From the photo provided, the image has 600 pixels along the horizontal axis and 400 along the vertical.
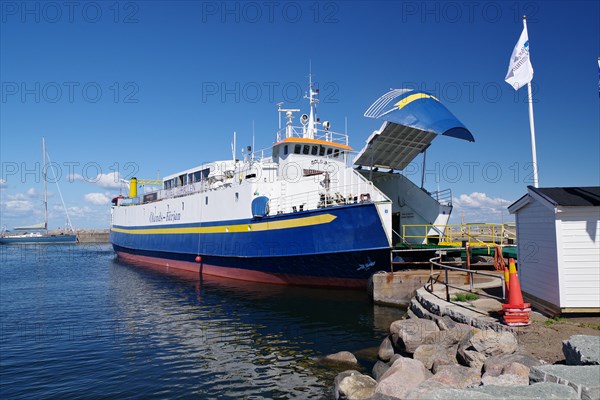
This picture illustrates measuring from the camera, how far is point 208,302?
16.2 meters

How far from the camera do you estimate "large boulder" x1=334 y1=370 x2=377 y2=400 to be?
21.9 ft

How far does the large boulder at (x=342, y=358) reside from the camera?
8.98 m

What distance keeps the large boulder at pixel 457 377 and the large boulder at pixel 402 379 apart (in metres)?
0.33

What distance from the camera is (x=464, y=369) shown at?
666cm

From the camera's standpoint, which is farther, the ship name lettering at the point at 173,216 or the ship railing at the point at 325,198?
the ship name lettering at the point at 173,216

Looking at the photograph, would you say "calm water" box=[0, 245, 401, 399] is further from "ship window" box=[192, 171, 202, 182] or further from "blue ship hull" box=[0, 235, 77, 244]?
"blue ship hull" box=[0, 235, 77, 244]

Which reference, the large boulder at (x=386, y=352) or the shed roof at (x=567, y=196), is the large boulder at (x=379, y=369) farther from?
the shed roof at (x=567, y=196)

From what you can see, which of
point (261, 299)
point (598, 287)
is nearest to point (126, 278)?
point (261, 299)

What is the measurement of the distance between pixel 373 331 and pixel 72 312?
11.2 m

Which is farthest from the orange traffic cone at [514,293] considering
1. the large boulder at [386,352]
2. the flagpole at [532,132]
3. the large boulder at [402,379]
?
the flagpole at [532,132]

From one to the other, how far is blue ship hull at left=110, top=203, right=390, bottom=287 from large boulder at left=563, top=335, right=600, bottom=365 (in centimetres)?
926

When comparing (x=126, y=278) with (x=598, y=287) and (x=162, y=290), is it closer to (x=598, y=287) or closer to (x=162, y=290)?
(x=162, y=290)

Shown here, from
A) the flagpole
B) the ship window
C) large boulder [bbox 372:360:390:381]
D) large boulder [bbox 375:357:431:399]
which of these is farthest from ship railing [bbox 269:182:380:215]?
the ship window

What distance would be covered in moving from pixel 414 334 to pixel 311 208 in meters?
9.65
